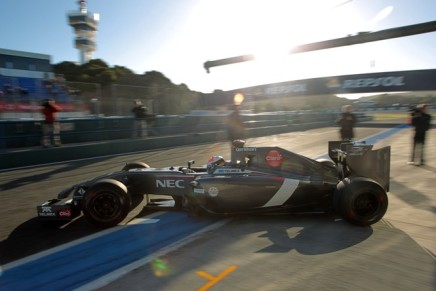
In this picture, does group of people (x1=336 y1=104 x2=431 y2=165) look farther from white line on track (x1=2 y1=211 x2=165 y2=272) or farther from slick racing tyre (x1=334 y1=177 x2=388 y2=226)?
white line on track (x1=2 y1=211 x2=165 y2=272)

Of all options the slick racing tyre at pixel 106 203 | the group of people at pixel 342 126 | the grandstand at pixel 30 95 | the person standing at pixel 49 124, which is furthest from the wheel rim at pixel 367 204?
the grandstand at pixel 30 95

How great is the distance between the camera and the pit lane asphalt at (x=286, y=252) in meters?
3.27

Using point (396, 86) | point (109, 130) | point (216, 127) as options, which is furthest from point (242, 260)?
point (396, 86)

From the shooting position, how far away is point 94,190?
4824 millimetres

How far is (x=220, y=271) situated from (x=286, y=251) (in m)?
0.90

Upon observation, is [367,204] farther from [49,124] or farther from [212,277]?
[49,124]

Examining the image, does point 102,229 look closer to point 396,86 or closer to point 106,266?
point 106,266

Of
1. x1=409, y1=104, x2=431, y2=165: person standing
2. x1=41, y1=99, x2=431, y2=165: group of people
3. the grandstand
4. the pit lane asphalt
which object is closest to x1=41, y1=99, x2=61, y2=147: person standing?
x1=41, y1=99, x2=431, y2=165: group of people

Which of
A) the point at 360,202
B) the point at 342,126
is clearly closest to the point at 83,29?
the point at 342,126

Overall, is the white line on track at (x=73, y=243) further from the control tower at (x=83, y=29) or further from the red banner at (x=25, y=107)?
the control tower at (x=83, y=29)

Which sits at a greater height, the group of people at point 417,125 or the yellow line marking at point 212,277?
the group of people at point 417,125

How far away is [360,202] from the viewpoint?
4.75 metres

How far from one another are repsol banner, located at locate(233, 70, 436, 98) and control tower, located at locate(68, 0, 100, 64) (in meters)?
41.5

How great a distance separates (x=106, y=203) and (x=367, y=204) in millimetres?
3674
